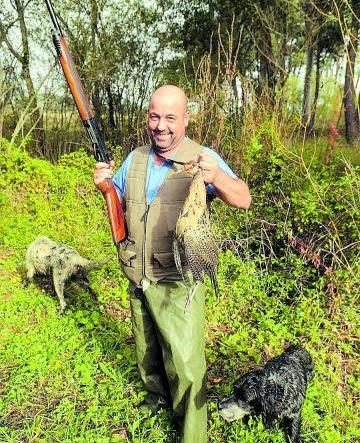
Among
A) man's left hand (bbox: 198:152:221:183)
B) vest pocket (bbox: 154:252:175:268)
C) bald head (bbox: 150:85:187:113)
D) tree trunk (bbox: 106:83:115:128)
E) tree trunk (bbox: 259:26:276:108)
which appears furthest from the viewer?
tree trunk (bbox: 106:83:115:128)

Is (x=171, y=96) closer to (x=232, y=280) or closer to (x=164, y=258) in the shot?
(x=164, y=258)

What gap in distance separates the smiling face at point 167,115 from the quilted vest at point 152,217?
0.36ft

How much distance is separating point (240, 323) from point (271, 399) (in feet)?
4.46

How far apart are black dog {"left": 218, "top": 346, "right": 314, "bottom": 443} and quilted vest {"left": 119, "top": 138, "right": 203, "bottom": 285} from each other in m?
0.94

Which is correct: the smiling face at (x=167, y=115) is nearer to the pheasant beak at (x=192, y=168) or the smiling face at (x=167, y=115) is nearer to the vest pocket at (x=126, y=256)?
the pheasant beak at (x=192, y=168)

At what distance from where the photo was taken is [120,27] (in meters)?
9.00

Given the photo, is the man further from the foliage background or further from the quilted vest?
the foliage background

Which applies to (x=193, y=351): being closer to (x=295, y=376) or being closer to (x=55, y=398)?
(x=295, y=376)

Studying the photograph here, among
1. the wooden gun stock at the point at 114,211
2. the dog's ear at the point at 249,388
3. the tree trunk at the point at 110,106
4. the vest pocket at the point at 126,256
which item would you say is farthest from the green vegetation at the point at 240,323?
the tree trunk at the point at 110,106

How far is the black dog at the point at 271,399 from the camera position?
2.53 m

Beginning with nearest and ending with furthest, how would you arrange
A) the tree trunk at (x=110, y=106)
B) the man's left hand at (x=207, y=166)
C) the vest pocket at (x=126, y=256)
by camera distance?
the man's left hand at (x=207, y=166) → the vest pocket at (x=126, y=256) → the tree trunk at (x=110, y=106)

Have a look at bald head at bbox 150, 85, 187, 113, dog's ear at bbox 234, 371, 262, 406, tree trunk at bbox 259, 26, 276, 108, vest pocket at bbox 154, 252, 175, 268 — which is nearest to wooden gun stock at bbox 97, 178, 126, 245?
vest pocket at bbox 154, 252, 175, 268

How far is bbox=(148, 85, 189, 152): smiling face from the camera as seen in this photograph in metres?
2.05

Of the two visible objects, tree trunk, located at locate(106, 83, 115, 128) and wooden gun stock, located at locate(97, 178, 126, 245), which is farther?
tree trunk, located at locate(106, 83, 115, 128)
